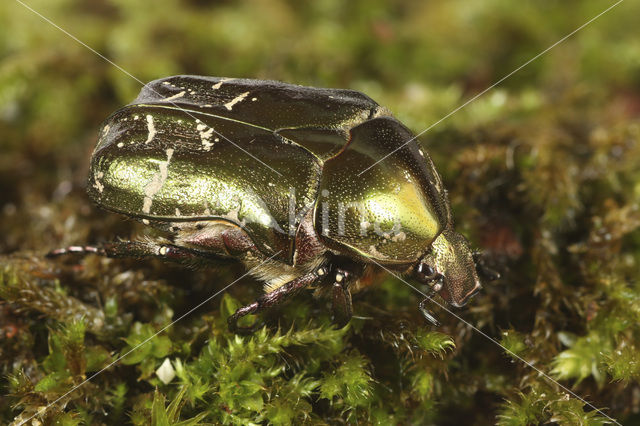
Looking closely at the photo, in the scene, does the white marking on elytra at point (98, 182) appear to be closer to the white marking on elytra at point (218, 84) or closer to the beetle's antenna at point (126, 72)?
the beetle's antenna at point (126, 72)

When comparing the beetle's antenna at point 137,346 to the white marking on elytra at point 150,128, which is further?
the white marking on elytra at point 150,128

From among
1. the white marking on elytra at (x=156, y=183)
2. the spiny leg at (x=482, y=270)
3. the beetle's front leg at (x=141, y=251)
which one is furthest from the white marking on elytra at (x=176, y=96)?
the spiny leg at (x=482, y=270)

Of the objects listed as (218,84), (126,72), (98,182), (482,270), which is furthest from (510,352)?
(126,72)

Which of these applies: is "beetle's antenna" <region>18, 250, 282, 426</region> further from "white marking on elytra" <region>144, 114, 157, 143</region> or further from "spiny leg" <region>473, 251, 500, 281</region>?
"spiny leg" <region>473, 251, 500, 281</region>

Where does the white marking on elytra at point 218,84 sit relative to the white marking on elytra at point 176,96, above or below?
above

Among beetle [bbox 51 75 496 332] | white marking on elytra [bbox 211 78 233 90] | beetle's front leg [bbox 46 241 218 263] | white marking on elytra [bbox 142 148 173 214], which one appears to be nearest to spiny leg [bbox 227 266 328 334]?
beetle [bbox 51 75 496 332]

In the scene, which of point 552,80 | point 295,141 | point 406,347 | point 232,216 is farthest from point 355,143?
point 552,80

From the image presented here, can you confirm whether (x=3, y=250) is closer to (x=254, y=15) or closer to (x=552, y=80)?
(x=254, y=15)
